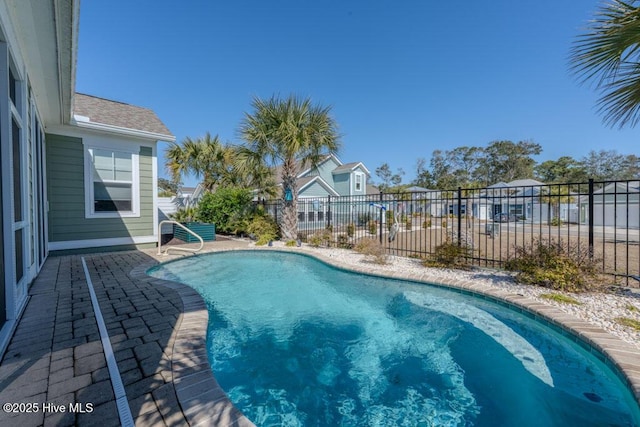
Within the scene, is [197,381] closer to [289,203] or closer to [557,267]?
[557,267]

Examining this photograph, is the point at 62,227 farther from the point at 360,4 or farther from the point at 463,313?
the point at 360,4

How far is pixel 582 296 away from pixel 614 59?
3399 mm

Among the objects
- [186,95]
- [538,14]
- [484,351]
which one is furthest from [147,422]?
[186,95]

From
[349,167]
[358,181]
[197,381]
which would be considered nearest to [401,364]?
[197,381]

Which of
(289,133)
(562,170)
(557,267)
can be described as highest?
(562,170)

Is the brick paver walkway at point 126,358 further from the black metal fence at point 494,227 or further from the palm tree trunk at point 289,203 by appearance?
the palm tree trunk at point 289,203

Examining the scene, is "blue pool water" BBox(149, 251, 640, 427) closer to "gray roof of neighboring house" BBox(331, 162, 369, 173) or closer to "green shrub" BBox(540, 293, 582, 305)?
"green shrub" BBox(540, 293, 582, 305)

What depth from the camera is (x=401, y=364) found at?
3092 millimetres

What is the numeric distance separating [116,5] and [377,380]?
1055 cm

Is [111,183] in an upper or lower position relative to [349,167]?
lower

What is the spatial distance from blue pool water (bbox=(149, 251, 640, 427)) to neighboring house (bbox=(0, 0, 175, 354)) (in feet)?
Answer: 8.17

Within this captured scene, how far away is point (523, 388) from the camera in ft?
8.77

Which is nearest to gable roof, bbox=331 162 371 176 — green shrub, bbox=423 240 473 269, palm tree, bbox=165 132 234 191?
palm tree, bbox=165 132 234 191

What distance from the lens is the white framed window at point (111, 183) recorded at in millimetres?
7715
